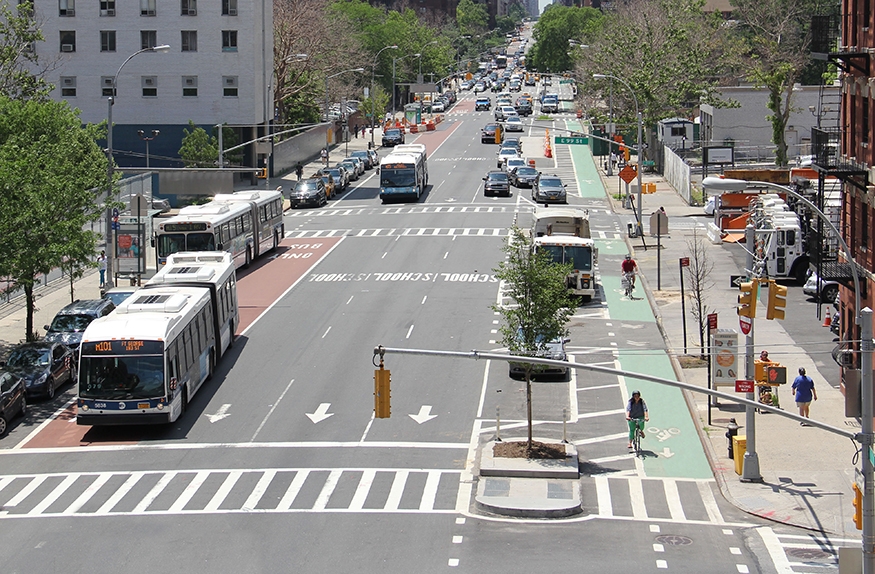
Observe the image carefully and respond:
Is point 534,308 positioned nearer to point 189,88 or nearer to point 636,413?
point 636,413

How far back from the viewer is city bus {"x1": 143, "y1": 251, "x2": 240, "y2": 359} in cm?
3769

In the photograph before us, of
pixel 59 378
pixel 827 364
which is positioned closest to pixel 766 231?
pixel 827 364

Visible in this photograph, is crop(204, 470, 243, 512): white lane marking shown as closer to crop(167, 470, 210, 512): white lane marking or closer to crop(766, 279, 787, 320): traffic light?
crop(167, 470, 210, 512): white lane marking

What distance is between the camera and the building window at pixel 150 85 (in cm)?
8819

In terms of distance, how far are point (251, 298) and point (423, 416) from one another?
16.9 metres

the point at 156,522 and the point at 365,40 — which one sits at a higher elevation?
the point at 365,40

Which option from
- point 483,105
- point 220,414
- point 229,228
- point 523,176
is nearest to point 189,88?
point 523,176

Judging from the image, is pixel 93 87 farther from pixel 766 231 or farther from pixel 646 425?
pixel 646 425

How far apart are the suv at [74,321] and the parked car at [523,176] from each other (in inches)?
1679

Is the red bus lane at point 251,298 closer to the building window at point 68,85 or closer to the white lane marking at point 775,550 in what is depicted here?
the white lane marking at point 775,550

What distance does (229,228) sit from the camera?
51.4 meters

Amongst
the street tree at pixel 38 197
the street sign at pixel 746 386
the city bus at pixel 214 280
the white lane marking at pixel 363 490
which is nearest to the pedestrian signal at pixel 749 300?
the street sign at pixel 746 386

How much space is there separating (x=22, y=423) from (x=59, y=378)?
3.31 meters

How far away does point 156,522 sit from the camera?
24.9m
